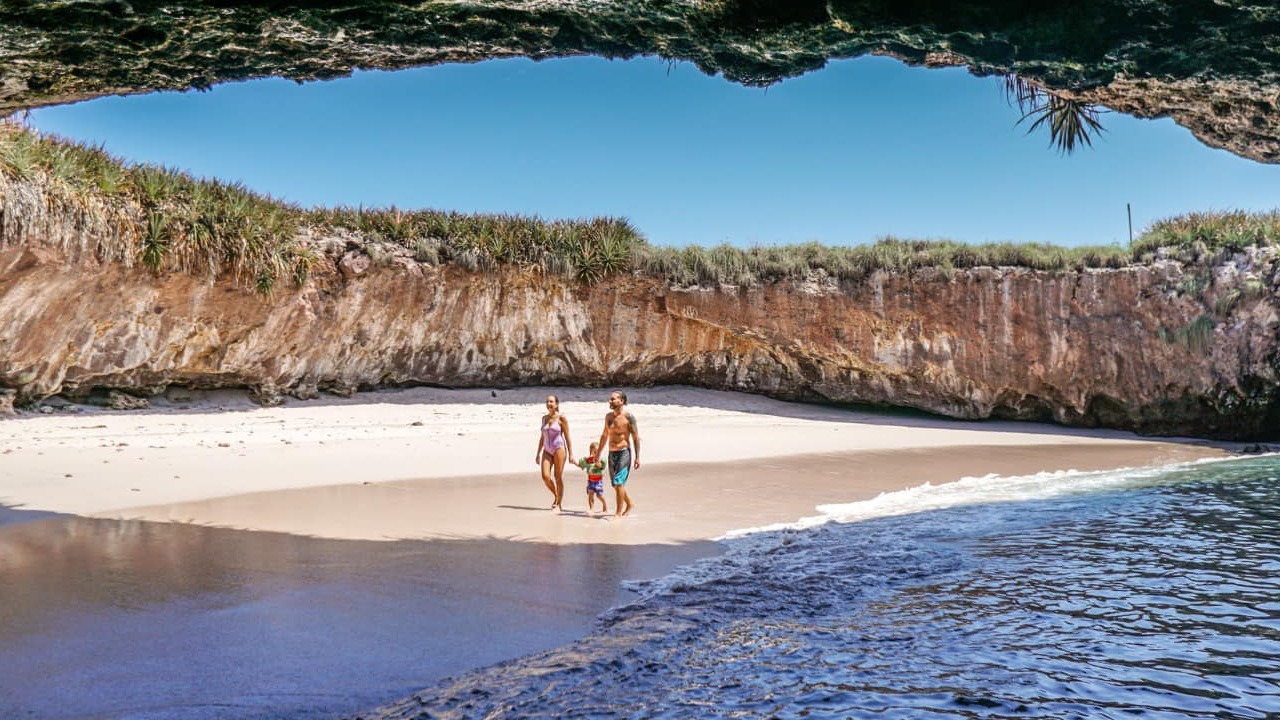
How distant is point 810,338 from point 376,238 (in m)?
9.33

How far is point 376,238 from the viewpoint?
16094 millimetres

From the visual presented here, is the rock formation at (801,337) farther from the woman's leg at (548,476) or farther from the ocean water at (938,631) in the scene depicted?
the ocean water at (938,631)

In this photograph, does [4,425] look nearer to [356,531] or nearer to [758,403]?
[356,531]

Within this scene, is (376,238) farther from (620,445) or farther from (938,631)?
(938,631)

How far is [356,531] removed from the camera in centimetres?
797

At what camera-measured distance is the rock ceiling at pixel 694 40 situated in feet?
11.3

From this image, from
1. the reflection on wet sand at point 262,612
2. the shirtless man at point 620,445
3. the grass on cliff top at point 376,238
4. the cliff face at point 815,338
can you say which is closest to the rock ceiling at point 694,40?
the reflection on wet sand at point 262,612

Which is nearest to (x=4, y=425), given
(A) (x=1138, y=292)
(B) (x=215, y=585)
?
(B) (x=215, y=585)

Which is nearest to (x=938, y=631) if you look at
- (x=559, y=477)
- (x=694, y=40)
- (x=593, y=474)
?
(x=694, y=40)

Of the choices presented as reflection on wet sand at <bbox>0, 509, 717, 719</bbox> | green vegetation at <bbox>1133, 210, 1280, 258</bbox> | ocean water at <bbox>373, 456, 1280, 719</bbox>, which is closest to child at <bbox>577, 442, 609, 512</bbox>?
reflection on wet sand at <bbox>0, 509, 717, 719</bbox>

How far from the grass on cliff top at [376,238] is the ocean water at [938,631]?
9.92 metres

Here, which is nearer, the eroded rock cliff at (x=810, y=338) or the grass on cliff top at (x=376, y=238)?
the grass on cliff top at (x=376, y=238)

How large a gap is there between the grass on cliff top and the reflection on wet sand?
18.8ft

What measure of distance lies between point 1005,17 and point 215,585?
604cm
